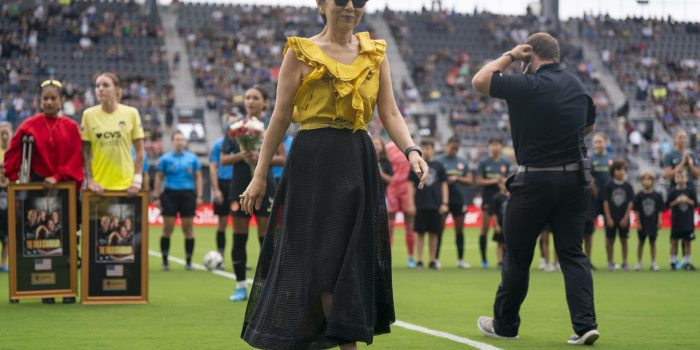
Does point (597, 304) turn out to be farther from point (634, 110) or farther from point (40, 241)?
point (634, 110)

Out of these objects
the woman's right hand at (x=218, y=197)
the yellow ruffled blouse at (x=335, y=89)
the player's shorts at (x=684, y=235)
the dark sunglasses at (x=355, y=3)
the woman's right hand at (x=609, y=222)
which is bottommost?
the player's shorts at (x=684, y=235)

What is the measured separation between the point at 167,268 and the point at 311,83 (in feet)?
34.7

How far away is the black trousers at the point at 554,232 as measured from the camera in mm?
7898

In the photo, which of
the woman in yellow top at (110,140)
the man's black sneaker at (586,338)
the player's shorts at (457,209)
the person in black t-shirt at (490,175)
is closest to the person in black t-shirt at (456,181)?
the player's shorts at (457,209)

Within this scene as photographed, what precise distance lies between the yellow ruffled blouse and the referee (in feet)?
6.44

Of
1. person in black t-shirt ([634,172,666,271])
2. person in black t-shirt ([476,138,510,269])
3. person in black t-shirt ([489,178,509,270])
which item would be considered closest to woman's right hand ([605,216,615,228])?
person in black t-shirt ([634,172,666,271])

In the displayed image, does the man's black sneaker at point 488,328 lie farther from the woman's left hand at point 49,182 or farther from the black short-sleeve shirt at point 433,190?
the black short-sleeve shirt at point 433,190

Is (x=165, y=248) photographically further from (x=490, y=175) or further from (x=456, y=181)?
(x=490, y=175)

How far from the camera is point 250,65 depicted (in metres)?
46.6

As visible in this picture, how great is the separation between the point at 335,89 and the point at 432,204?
11520 mm

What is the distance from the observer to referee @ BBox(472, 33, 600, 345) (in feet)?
25.9

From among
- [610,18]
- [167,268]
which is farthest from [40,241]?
[610,18]

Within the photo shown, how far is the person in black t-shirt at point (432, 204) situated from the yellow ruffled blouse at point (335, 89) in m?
11.2

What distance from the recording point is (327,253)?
589cm
